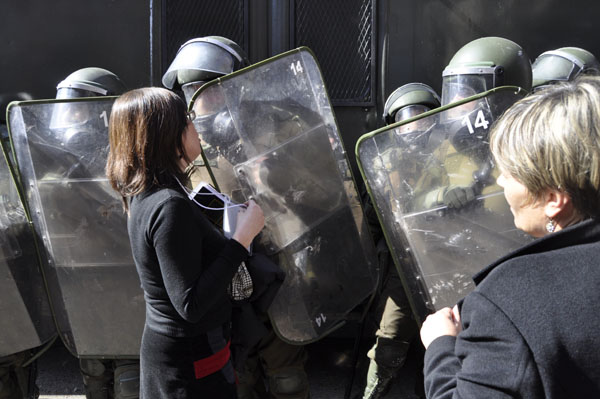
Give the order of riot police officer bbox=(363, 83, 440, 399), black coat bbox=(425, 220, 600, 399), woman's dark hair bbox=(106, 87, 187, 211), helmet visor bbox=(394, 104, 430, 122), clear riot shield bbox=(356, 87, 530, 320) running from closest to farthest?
black coat bbox=(425, 220, 600, 399) → woman's dark hair bbox=(106, 87, 187, 211) → clear riot shield bbox=(356, 87, 530, 320) → riot police officer bbox=(363, 83, 440, 399) → helmet visor bbox=(394, 104, 430, 122)

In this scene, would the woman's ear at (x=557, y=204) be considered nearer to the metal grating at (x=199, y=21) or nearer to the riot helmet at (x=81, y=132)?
the riot helmet at (x=81, y=132)

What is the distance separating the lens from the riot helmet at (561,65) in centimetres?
346

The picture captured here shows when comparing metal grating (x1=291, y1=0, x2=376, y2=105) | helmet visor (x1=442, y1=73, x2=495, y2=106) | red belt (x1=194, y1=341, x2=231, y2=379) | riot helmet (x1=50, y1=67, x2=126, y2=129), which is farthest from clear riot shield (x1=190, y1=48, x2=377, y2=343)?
metal grating (x1=291, y1=0, x2=376, y2=105)

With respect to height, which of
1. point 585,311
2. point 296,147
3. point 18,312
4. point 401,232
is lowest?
point 18,312

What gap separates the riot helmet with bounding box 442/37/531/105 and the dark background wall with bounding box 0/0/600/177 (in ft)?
2.20

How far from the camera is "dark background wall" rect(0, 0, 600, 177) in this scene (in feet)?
12.3

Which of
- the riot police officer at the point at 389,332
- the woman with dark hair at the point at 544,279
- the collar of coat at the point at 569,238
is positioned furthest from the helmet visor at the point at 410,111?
the collar of coat at the point at 569,238

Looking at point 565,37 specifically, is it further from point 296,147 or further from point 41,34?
point 41,34

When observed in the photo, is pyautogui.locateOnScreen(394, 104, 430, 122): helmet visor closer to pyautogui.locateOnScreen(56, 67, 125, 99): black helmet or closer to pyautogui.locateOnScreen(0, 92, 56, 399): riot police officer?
pyautogui.locateOnScreen(56, 67, 125, 99): black helmet

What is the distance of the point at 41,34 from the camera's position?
3834 mm

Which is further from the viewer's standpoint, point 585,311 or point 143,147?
point 143,147

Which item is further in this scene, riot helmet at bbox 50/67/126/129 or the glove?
riot helmet at bbox 50/67/126/129

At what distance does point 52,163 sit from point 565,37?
3029 millimetres

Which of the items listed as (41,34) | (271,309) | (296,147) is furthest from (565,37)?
(41,34)
